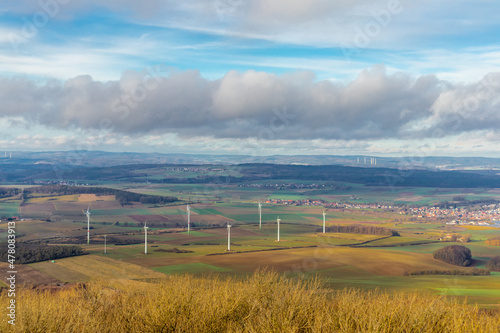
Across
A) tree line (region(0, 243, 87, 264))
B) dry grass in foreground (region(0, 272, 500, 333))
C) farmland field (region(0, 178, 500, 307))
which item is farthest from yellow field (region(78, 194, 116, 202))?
dry grass in foreground (region(0, 272, 500, 333))

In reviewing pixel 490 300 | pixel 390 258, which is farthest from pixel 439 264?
pixel 490 300

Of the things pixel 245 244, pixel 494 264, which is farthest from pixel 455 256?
pixel 245 244

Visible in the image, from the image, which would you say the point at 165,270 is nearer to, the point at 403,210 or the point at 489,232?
the point at 489,232

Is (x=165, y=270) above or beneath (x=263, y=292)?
beneath

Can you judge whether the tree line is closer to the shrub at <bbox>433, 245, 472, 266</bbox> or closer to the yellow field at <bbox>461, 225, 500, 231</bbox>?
the shrub at <bbox>433, 245, 472, 266</bbox>

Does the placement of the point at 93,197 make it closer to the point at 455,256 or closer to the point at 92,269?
the point at 92,269

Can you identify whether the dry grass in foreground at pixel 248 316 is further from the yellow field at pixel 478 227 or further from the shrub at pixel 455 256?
the yellow field at pixel 478 227
